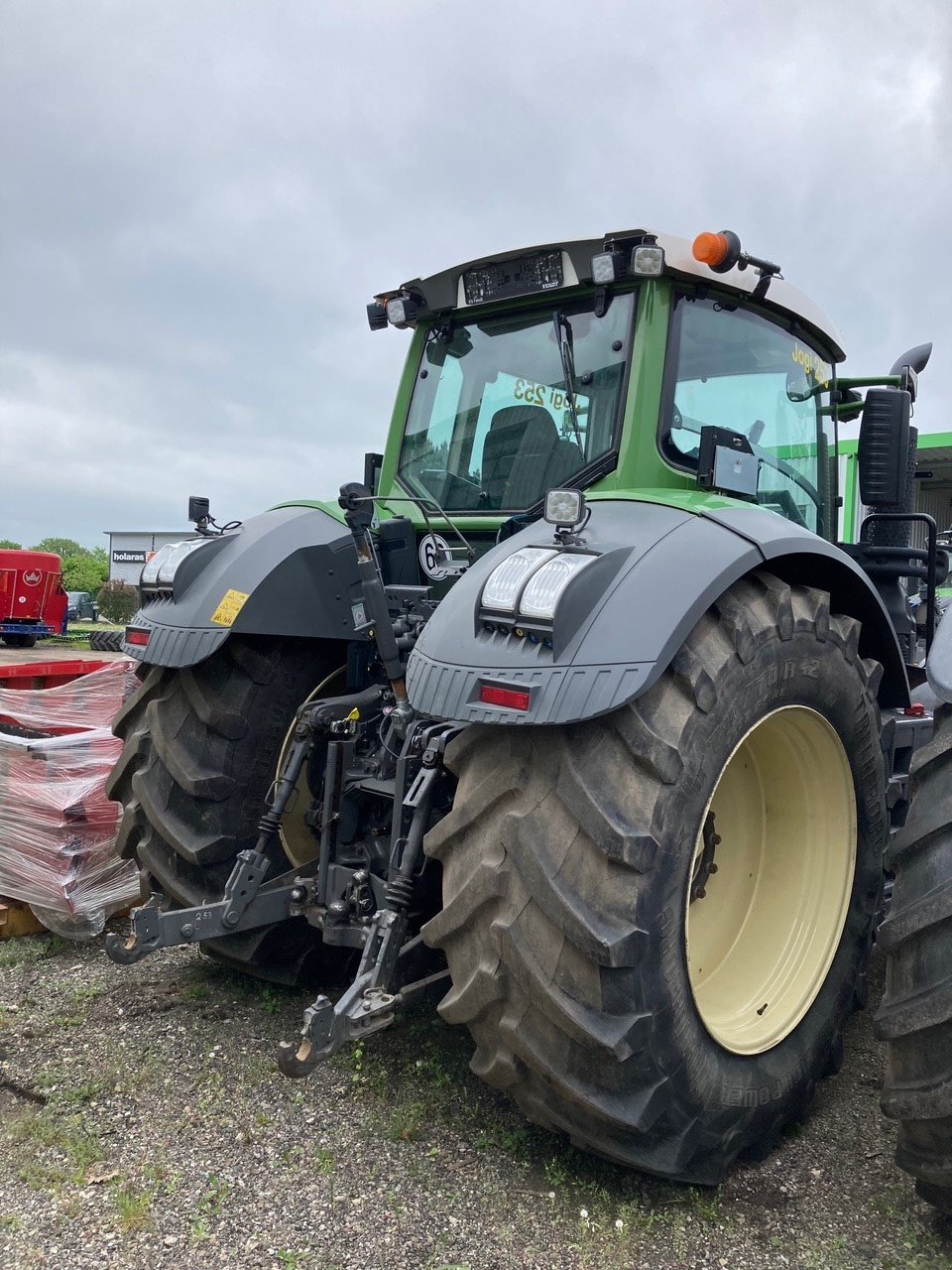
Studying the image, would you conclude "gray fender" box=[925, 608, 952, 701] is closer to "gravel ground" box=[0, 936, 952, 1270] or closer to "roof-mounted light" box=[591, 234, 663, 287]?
"gravel ground" box=[0, 936, 952, 1270]

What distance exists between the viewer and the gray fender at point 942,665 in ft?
7.05

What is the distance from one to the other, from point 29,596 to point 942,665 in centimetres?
2345

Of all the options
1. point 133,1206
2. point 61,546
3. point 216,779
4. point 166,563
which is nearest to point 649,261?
point 166,563

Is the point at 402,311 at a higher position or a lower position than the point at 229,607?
higher

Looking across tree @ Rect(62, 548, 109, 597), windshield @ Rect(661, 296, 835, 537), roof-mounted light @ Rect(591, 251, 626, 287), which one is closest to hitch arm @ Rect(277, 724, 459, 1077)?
windshield @ Rect(661, 296, 835, 537)

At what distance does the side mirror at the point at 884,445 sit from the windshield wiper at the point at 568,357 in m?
1.03

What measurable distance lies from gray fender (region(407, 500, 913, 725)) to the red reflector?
1 cm

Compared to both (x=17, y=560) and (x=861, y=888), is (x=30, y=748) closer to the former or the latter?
(x=861, y=888)

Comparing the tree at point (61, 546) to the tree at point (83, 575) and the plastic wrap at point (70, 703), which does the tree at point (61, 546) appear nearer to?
the tree at point (83, 575)

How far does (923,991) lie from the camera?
2.03 metres

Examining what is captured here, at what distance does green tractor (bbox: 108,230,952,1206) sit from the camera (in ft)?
7.04

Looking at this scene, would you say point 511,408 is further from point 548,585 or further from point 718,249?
point 548,585

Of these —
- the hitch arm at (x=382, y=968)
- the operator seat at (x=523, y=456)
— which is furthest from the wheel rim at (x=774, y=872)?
the operator seat at (x=523, y=456)

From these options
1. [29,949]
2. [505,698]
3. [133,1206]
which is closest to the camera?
[505,698]
